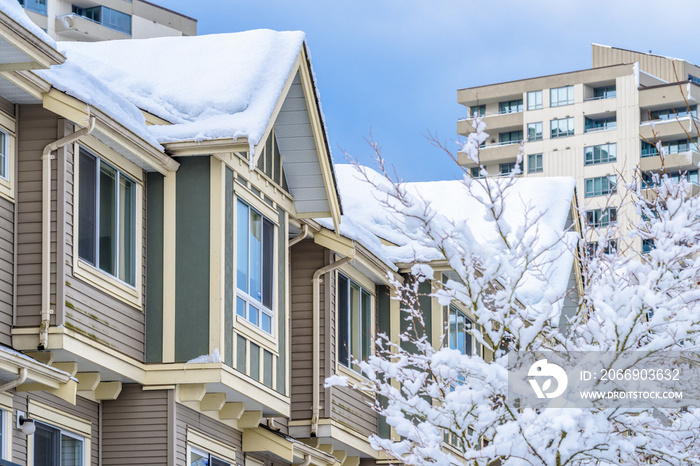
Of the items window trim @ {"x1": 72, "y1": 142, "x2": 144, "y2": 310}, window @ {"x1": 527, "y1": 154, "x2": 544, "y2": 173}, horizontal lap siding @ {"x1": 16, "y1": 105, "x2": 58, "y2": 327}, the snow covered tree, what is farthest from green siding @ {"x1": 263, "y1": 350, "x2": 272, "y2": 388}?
window @ {"x1": 527, "y1": 154, "x2": 544, "y2": 173}

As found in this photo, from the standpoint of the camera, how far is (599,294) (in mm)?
12500

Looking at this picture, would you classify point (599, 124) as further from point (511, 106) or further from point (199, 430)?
point (199, 430)

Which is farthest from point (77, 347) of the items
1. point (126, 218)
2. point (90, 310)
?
point (126, 218)

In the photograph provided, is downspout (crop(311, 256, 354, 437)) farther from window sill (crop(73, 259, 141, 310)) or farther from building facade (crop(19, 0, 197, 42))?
building facade (crop(19, 0, 197, 42))

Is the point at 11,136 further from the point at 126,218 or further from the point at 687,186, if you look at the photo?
the point at 687,186

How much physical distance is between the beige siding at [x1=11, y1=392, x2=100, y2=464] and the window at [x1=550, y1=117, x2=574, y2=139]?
8180cm

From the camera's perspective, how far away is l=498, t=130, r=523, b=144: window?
327 ft

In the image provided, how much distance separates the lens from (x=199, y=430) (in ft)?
56.6

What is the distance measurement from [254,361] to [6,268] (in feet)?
15.1

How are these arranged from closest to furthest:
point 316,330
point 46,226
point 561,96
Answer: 1. point 46,226
2. point 316,330
3. point 561,96

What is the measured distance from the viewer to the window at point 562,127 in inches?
3745

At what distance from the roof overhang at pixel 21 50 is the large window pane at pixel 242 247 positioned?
495cm

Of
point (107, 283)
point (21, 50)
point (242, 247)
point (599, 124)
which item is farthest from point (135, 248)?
point (599, 124)

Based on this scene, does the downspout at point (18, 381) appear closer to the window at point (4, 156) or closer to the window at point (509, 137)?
the window at point (4, 156)
